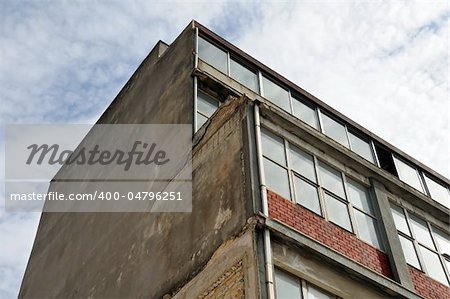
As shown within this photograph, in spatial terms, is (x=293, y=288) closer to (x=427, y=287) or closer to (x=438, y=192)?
(x=427, y=287)

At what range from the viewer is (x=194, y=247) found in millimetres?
10250

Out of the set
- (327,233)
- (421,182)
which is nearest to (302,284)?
(327,233)

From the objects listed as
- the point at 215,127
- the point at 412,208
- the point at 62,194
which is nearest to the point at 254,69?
the point at 215,127

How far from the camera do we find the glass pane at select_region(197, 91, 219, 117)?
13391 millimetres

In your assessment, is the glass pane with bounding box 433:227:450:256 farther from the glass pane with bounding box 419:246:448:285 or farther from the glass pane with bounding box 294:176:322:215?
the glass pane with bounding box 294:176:322:215

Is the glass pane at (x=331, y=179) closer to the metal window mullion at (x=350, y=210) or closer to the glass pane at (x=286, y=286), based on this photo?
the metal window mullion at (x=350, y=210)

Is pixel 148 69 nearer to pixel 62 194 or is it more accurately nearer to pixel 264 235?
pixel 62 194

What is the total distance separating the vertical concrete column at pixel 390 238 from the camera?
10.9m

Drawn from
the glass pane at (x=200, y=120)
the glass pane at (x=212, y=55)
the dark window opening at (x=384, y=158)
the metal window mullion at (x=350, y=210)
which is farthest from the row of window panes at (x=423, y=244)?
the glass pane at (x=212, y=55)

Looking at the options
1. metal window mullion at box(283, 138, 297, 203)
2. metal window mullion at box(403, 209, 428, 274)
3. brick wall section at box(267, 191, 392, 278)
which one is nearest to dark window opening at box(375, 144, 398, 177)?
metal window mullion at box(403, 209, 428, 274)

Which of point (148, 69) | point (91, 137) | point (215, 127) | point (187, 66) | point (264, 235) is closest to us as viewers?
point (264, 235)

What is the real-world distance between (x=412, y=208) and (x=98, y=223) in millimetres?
7884

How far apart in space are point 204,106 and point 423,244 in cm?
582

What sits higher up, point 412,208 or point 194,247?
point 412,208
